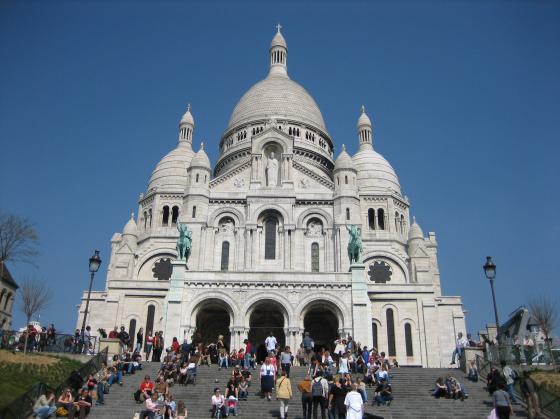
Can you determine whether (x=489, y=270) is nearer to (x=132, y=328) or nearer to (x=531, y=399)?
(x=531, y=399)

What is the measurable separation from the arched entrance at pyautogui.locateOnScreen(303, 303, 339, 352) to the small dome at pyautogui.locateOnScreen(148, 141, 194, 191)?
1991cm

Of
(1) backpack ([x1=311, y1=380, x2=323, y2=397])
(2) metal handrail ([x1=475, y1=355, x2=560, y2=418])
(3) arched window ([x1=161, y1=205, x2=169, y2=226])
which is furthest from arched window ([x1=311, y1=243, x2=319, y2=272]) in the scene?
(1) backpack ([x1=311, y1=380, x2=323, y2=397])

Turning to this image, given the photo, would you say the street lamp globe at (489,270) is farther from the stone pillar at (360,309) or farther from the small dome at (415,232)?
the small dome at (415,232)

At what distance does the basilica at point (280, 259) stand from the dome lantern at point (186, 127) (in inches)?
166

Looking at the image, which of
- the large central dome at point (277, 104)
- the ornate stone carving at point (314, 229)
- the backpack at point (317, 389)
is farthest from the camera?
the large central dome at point (277, 104)

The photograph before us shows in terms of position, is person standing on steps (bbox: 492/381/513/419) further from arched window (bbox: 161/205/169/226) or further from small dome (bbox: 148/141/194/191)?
small dome (bbox: 148/141/194/191)

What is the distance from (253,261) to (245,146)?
686 inches

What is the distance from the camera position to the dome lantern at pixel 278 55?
2761 inches

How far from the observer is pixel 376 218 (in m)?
52.8

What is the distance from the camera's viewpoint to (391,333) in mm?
43094

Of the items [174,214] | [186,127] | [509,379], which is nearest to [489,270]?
[509,379]

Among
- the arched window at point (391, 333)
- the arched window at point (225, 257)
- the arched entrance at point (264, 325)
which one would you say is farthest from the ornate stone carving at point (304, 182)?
the arched window at point (391, 333)

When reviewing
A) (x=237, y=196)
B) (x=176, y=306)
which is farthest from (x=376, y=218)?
(x=176, y=306)

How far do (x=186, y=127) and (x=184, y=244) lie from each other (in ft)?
90.7
